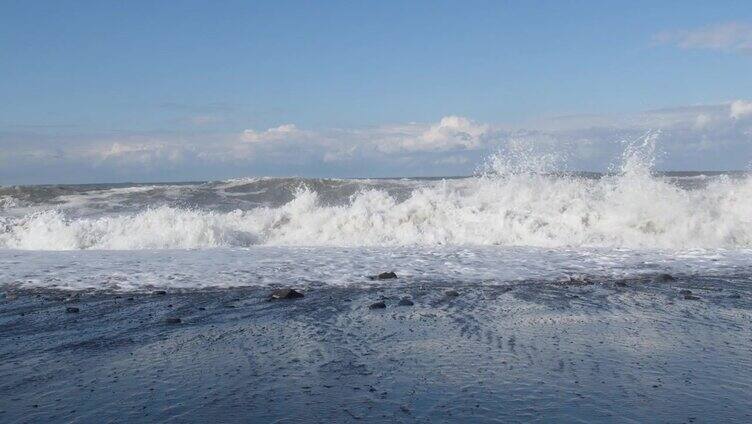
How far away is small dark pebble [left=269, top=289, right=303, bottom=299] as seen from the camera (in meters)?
9.30

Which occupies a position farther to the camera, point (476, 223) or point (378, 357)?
point (476, 223)

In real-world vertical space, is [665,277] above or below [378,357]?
below

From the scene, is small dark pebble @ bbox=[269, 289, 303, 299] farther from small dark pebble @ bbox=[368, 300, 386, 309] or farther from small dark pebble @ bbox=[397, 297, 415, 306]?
small dark pebble @ bbox=[397, 297, 415, 306]

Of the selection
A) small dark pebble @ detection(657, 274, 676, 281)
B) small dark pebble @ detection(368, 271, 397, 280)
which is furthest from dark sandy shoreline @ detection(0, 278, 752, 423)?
small dark pebble @ detection(368, 271, 397, 280)

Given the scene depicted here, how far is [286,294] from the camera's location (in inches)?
367

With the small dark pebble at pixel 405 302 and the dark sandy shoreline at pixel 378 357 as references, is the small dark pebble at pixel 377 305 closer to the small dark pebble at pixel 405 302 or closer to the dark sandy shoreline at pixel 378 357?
the dark sandy shoreline at pixel 378 357

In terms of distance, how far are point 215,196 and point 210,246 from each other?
1325 cm

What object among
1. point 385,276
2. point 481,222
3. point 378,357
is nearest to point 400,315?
point 378,357

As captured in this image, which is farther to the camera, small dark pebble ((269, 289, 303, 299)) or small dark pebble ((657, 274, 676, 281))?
small dark pebble ((657, 274, 676, 281))

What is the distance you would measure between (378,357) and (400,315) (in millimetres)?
1809

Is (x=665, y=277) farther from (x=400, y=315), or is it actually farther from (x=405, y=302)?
(x=400, y=315)

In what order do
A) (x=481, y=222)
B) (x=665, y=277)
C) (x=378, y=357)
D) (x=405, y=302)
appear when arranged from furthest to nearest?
1. (x=481, y=222)
2. (x=665, y=277)
3. (x=405, y=302)
4. (x=378, y=357)

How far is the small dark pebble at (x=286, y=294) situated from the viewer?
9297mm

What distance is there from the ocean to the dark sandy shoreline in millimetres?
27
